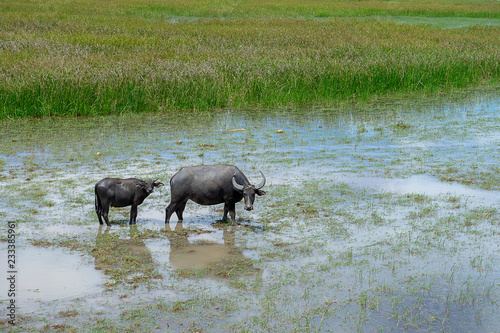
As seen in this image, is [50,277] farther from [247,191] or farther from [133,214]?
[247,191]

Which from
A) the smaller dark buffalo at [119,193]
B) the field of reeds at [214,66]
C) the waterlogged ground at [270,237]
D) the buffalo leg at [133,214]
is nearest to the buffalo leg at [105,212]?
the smaller dark buffalo at [119,193]

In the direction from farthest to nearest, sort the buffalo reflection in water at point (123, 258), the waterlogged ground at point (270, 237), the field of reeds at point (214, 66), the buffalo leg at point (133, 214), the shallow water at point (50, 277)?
the field of reeds at point (214, 66)
the buffalo leg at point (133, 214)
the buffalo reflection in water at point (123, 258)
the shallow water at point (50, 277)
the waterlogged ground at point (270, 237)

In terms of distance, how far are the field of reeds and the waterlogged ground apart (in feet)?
6.77

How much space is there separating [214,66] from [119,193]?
33.2 feet

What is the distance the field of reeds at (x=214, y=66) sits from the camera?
14570 millimetres

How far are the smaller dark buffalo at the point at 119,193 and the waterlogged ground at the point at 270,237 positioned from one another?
0.70 ft

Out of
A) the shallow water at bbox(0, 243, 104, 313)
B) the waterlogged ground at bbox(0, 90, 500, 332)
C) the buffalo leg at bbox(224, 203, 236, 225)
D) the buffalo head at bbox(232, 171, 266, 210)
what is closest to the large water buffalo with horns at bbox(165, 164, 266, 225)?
the buffalo leg at bbox(224, 203, 236, 225)

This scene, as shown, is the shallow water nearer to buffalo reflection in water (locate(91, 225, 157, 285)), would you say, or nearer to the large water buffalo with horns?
buffalo reflection in water (locate(91, 225, 157, 285))

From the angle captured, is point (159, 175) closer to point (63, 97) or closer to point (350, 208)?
point (350, 208)

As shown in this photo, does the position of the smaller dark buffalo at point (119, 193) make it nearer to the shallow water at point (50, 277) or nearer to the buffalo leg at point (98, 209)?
the buffalo leg at point (98, 209)

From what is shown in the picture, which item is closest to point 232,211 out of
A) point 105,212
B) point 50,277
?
point 105,212

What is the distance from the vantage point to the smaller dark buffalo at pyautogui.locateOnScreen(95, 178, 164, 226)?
7.34 meters

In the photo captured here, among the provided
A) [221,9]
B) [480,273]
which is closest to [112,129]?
[480,273]

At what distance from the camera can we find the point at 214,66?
17.0 m
